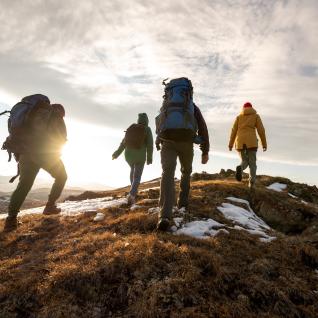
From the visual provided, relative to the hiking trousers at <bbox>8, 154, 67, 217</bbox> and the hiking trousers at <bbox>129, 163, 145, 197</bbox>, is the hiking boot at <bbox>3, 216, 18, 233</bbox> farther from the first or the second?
the hiking trousers at <bbox>129, 163, 145, 197</bbox>

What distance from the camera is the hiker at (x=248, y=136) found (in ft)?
48.0

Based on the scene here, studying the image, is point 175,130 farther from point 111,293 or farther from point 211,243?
point 111,293

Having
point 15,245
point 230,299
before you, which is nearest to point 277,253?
point 230,299

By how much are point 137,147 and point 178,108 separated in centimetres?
449

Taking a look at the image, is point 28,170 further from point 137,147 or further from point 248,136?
point 248,136

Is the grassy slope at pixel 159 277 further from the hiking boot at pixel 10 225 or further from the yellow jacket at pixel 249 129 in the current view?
the yellow jacket at pixel 249 129

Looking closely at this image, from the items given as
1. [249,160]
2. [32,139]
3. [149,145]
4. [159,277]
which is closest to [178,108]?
[159,277]

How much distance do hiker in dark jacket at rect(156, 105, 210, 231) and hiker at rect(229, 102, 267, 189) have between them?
6529 millimetres

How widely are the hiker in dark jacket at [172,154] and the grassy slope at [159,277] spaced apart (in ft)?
2.20

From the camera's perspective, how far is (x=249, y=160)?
1488cm

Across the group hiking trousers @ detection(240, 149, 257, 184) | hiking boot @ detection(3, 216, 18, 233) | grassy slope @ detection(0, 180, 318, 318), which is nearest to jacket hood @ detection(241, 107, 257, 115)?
hiking trousers @ detection(240, 149, 257, 184)

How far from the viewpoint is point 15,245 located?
830 cm

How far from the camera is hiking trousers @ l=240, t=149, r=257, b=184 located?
48.3 ft

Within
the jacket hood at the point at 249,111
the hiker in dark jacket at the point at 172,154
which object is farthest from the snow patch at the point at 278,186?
the hiker in dark jacket at the point at 172,154
